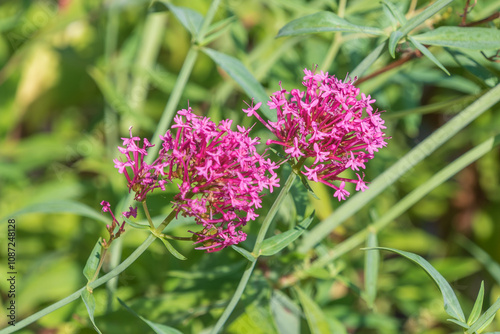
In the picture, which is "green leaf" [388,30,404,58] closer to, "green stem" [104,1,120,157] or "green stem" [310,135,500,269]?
"green stem" [310,135,500,269]

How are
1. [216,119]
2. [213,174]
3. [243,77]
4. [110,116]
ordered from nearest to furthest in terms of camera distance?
[213,174]
[243,77]
[216,119]
[110,116]

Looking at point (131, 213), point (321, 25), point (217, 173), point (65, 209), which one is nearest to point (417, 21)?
point (321, 25)

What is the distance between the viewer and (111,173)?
1.27 meters

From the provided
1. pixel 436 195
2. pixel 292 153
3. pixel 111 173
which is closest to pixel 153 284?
pixel 111 173

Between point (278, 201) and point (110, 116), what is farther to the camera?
point (110, 116)

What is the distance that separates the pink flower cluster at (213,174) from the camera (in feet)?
2.14

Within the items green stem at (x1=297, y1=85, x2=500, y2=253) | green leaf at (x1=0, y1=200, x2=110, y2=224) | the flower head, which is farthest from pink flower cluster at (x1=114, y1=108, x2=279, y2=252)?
green stem at (x1=297, y1=85, x2=500, y2=253)

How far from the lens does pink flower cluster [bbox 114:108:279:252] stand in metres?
0.65

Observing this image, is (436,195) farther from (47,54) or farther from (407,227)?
(47,54)

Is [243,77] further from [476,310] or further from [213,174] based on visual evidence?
[476,310]

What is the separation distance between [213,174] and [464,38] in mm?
416

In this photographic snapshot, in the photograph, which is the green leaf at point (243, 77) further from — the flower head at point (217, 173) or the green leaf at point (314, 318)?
the green leaf at point (314, 318)

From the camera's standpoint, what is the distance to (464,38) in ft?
2.61

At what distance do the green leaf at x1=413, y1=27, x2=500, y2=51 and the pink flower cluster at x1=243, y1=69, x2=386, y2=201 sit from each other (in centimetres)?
18
